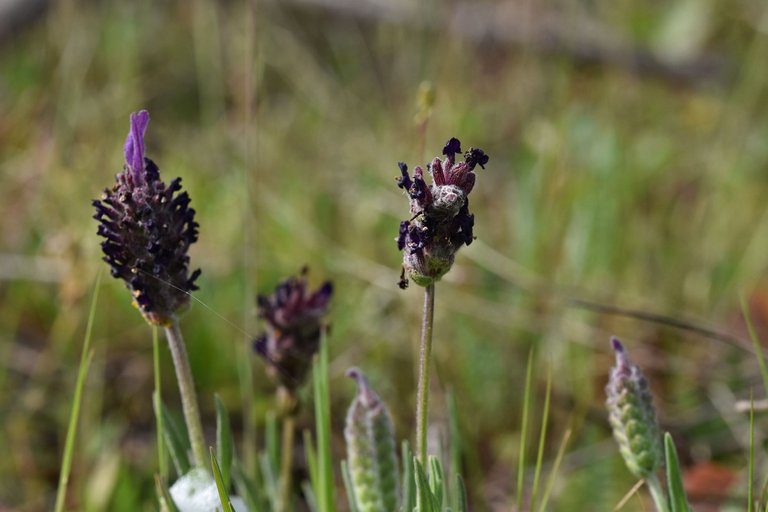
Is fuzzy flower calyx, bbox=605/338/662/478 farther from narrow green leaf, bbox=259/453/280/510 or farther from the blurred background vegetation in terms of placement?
narrow green leaf, bbox=259/453/280/510

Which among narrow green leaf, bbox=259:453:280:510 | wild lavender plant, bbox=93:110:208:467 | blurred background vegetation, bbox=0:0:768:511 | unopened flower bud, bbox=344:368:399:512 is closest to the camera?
wild lavender plant, bbox=93:110:208:467

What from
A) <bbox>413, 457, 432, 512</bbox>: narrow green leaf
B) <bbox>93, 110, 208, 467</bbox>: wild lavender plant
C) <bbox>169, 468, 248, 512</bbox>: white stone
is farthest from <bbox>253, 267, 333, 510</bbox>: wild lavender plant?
<bbox>413, 457, 432, 512</bbox>: narrow green leaf

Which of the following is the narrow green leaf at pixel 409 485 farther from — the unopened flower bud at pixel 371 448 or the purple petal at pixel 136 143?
the purple petal at pixel 136 143

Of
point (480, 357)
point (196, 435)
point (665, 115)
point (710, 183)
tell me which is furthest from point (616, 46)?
point (196, 435)

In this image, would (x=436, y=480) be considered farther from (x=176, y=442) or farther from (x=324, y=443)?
(x=176, y=442)

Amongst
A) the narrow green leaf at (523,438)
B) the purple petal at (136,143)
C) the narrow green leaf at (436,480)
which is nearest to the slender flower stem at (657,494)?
the narrow green leaf at (523,438)

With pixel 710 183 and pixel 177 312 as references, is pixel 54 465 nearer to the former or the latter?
pixel 177 312
